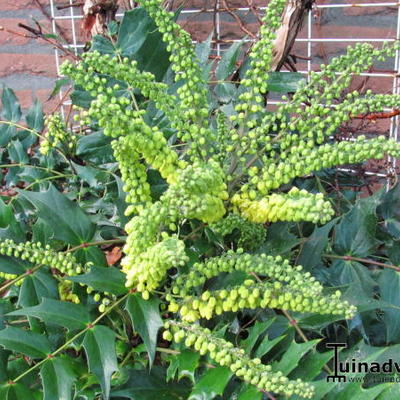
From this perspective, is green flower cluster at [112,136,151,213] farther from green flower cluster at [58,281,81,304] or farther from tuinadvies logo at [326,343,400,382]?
tuinadvies logo at [326,343,400,382]

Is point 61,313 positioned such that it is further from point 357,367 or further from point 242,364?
point 357,367

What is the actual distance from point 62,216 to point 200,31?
39.0 inches

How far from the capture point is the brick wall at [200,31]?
1379mm

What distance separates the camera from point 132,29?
815 millimetres

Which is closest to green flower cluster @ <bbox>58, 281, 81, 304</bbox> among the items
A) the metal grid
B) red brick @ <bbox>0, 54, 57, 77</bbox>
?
the metal grid

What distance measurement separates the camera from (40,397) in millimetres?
603

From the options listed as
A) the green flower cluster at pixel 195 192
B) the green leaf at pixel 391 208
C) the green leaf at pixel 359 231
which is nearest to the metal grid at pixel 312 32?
the green leaf at pixel 391 208

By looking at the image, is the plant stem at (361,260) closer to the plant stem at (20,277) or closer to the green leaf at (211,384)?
the green leaf at (211,384)

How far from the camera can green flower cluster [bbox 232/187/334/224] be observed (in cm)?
49

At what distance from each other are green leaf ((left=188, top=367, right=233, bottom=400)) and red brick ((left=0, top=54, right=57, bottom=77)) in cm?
139

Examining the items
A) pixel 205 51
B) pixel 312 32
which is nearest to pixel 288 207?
pixel 205 51

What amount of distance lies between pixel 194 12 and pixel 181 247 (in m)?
1.11

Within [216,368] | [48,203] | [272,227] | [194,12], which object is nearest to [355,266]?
[272,227]

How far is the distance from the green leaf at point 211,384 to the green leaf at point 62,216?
22 cm
